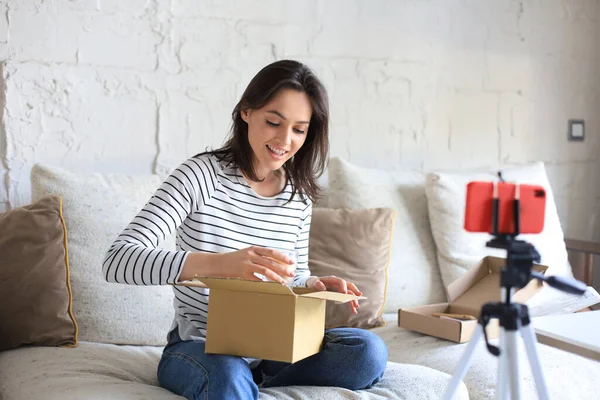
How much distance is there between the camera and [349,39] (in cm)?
290

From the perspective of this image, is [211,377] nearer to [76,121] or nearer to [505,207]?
[505,207]

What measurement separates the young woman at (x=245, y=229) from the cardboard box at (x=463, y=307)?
1.40 feet

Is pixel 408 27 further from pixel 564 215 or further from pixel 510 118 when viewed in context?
pixel 564 215

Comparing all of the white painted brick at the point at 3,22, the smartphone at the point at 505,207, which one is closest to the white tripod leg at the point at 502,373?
the smartphone at the point at 505,207

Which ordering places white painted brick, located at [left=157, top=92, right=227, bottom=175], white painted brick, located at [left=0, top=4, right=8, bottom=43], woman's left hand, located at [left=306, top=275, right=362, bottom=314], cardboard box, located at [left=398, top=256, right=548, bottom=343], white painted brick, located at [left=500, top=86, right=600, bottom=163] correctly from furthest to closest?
white painted brick, located at [left=500, top=86, right=600, bottom=163] < white painted brick, located at [left=157, top=92, right=227, bottom=175] < white painted brick, located at [left=0, top=4, right=8, bottom=43] < cardboard box, located at [left=398, top=256, right=548, bottom=343] < woman's left hand, located at [left=306, top=275, right=362, bottom=314]

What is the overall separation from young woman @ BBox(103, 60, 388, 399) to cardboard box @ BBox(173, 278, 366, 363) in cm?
4

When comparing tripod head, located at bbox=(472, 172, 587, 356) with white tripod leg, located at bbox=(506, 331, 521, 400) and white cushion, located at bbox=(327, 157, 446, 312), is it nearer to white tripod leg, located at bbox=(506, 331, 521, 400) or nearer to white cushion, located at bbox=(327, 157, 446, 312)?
white tripod leg, located at bbox=(506, 331, 521, 400)

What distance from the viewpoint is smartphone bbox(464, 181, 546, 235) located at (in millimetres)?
1070

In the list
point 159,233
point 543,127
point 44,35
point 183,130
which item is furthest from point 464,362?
point 543,127

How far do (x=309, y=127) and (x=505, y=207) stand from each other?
35.8 inches

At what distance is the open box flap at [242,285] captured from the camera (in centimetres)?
142

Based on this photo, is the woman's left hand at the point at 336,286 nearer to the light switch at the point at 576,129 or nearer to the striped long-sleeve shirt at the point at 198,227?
the striped long-sleeve shirt at the point at 198,227

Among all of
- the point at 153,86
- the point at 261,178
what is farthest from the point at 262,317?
the point at 153,86

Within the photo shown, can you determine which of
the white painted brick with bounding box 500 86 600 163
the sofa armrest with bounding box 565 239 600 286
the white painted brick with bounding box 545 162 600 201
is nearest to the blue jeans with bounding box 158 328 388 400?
the sofa armrest with bounding box 565 239 600 286
